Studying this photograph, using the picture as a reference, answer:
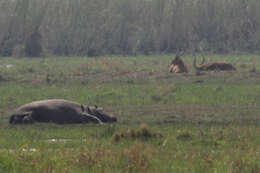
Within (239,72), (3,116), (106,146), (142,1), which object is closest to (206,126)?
(106,146)

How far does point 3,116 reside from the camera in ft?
51.9

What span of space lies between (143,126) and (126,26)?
39056mm

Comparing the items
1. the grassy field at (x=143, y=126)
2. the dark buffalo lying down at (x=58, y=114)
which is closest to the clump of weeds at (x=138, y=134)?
the grassy field at (x=143, y=126)

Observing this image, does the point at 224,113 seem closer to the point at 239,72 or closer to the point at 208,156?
the point at 208,156

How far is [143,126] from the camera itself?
11.5 m

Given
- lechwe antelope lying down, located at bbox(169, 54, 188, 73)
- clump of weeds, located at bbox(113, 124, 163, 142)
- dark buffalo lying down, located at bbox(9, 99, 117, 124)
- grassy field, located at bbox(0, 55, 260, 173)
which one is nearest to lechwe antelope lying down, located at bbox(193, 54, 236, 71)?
grassy field, located at bbox(0, 55, 260, 173)

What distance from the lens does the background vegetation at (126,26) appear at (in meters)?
46.6

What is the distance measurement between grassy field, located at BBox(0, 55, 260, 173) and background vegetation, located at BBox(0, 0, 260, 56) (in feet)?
60.2

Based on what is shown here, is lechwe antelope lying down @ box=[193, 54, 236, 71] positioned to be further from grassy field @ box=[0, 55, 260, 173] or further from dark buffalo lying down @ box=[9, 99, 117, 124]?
dark buffalo lying down @ box=[9, 99, 117, 124]

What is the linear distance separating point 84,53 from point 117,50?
2.55 m

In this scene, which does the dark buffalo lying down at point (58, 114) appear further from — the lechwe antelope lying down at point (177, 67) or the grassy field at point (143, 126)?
the lechwe antelope lying down at point (177, 67)

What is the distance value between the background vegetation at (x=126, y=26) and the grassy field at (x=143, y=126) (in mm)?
18363

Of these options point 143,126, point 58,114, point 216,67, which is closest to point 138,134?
point 143,126

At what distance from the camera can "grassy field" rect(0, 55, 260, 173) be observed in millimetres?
8844
